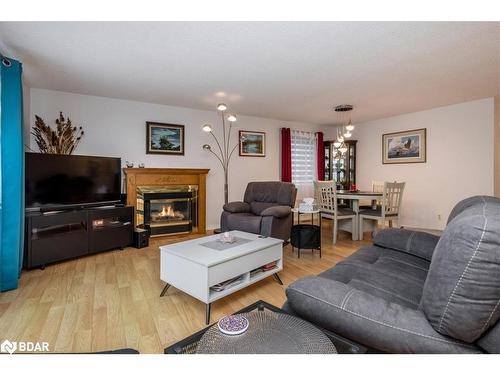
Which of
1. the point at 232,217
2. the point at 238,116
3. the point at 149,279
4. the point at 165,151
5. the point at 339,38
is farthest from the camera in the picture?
the point at 238,116

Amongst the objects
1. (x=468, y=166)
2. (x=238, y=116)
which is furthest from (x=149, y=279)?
(x=468, y=166)

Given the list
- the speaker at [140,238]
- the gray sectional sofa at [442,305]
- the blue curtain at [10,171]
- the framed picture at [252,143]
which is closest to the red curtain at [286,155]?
the framed picture at [252,143]

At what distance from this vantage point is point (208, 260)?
191 cm

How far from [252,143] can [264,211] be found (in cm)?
225

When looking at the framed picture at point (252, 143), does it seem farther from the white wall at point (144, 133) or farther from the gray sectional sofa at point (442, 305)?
the gray sectional sofa at point (442, 305)

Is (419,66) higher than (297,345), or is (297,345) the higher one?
(419,66)

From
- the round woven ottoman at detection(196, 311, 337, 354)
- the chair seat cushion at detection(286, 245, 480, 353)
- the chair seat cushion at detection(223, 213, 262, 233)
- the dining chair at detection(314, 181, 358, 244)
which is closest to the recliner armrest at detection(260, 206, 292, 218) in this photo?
the chair seat cushion at detection(223, 213, 262, 233)

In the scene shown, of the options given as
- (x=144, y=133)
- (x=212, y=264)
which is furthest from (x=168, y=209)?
(x=212, y=264)

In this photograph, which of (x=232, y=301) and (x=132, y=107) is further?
(x=132, y=107)

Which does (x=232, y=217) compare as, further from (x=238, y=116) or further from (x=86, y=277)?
(x=238, y=116)

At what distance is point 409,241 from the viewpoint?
198cm

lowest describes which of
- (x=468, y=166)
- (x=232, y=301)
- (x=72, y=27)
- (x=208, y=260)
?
(x=232, y=301)

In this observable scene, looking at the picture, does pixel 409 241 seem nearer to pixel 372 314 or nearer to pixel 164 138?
pixel 372 314
